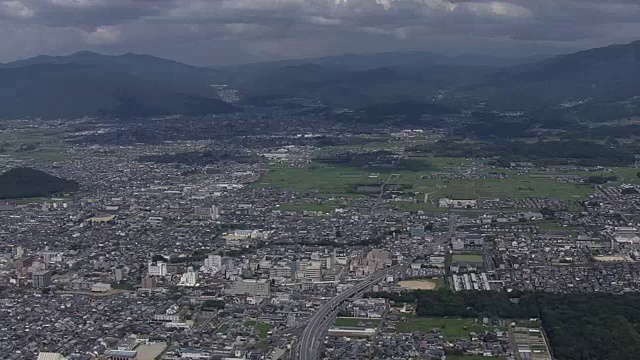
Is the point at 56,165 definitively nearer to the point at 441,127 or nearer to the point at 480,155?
the point at 480,155

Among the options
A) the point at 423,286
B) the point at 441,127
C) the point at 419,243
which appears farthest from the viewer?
the point at 441,127

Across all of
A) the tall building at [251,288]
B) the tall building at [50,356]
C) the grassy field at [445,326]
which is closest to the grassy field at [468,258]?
the grassy field at [445,326]

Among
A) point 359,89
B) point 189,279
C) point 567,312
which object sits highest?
point 567,312

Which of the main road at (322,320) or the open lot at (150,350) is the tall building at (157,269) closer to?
the main road at (322,320)

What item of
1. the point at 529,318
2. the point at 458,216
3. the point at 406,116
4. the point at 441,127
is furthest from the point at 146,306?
the point at 406,116

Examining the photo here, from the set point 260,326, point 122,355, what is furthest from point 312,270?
point 122,355

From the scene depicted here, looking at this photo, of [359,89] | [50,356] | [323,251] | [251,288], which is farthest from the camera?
[359,89]

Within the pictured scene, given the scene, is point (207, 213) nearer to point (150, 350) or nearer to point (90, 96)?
point (150, 350)
